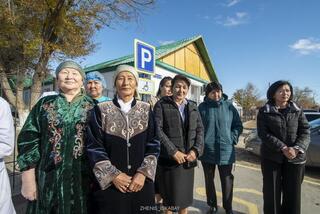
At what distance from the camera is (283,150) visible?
314cm

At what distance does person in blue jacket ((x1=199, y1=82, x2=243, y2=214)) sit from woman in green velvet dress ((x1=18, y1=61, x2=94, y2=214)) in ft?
6.66

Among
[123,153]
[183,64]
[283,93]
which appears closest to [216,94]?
[283,93]

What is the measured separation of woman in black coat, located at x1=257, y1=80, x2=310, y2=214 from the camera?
3195mm

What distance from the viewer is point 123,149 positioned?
225 centimetres

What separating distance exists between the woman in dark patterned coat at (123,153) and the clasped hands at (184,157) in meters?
0.68

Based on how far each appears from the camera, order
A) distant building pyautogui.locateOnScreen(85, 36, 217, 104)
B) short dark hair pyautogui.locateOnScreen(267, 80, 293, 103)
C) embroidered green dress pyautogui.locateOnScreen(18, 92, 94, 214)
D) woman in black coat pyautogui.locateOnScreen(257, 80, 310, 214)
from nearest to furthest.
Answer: embroidered green dress pyautogui.locateOnScreen(18, 92, 94, 214), woman in black coat pyautogui.locateOnScreen(257, 80, 310, 214), short dark hair pyautogui.locateOnScreen(267, 80, 293, 103), distant building pyautogui.locateOnScreen(85, 36, 217, 104)

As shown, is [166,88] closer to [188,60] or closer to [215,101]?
[215,101]

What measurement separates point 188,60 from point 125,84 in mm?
19579

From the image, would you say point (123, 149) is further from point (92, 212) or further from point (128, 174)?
point (92, 212)

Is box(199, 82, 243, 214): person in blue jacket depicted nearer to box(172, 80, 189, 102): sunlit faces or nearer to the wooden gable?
box(172, 80, 189, 102): sunlit faces

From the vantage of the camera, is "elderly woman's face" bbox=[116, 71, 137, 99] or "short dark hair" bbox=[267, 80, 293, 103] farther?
"short dark hair" bbox=[267, 80, 293, 103]

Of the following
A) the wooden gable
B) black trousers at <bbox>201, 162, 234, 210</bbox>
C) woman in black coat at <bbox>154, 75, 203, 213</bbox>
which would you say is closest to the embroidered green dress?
woman in black coat at <bbox>154, 75, 203, 213</bbox>

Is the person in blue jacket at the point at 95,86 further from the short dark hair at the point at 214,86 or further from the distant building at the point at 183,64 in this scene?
Answer: the distant building at the point at 183,64

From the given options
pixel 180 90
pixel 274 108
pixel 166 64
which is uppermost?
pixel 166 64
